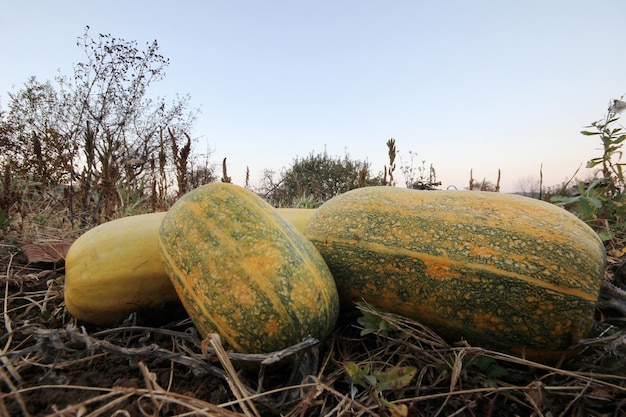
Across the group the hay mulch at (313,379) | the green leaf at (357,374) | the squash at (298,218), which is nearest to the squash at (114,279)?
the hay mulch at (313,379)

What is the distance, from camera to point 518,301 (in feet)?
4.55

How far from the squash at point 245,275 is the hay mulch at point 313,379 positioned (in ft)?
0.30

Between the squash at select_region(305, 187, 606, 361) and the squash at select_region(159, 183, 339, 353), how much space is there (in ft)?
0.77

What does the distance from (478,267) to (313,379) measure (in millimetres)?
779

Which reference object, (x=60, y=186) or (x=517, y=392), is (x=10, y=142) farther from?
(x=517, y=392)

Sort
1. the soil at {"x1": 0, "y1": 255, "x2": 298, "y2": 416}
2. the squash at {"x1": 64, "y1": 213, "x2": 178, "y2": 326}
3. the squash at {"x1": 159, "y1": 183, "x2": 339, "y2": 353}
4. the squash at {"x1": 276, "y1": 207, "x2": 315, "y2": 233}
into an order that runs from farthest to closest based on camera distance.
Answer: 1. the squash at {"x1": 276, "y1": 207, "x2": 315, "y2": 233}
2. the squash at {"x1": 64, "y1": 213, "x2": 178, "y2": 326}
3. the squash at {"x1": 159, "y1": 183, "x2": 339, "y2": 353}
4. the soil at {"x1": 0, "y1": 255, "x2": 298, "y2": 416}

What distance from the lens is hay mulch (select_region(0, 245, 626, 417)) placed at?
1094 mm

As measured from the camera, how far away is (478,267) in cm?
144

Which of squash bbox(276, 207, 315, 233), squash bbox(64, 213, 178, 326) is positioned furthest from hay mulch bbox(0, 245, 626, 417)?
squash bbox(276, 207, 315, 233)

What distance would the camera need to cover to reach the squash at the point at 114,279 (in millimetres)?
1743

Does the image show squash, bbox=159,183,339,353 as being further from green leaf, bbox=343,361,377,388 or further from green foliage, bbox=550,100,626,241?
green foliage, bbox=550,100,626,241

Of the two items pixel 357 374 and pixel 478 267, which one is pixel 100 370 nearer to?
pixel 357 374

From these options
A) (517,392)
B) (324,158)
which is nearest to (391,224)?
(517,392)

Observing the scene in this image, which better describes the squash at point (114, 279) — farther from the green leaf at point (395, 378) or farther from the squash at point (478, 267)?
the green leaf at point (395, 378)
